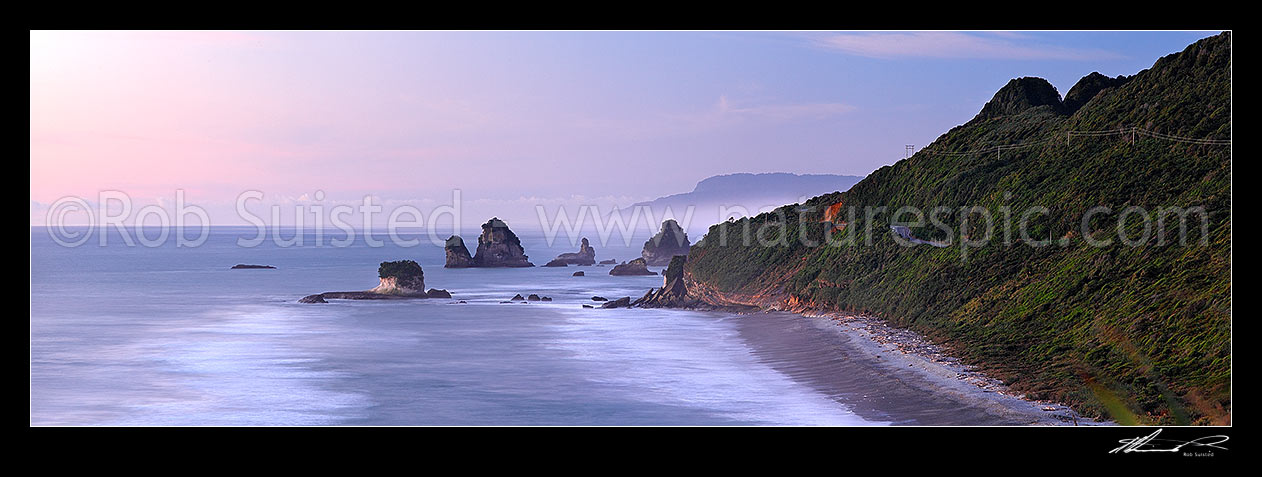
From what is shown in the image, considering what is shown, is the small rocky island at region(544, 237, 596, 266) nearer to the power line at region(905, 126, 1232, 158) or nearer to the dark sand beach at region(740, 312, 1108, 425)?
the power line at region(905, 126, 1232, 158)

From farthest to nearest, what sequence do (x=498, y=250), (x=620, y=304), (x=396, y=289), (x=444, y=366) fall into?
1. (x=498, y=250)
2. (x=396, y=289)
3. (x=620, y=304)
4. (x=444, y=366)

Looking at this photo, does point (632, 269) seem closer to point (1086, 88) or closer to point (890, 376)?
point (1086, 88)

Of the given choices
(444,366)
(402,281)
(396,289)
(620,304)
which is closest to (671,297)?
(620,304)

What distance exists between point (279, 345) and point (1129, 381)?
29454 millimetres

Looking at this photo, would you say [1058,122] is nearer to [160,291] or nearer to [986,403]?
[986,403]

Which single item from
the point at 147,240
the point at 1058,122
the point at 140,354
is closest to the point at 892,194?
the point at 1058,122

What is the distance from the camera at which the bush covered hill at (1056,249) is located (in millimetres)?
19984

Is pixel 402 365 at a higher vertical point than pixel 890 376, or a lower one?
lower

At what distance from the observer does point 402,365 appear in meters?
32.8

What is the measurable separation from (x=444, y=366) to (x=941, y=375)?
51.1ft

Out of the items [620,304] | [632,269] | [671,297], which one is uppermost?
[632,269]

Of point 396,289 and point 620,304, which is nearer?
point 620,304

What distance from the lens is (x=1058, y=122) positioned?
134ft

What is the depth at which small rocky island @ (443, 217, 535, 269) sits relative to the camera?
93000 mm
